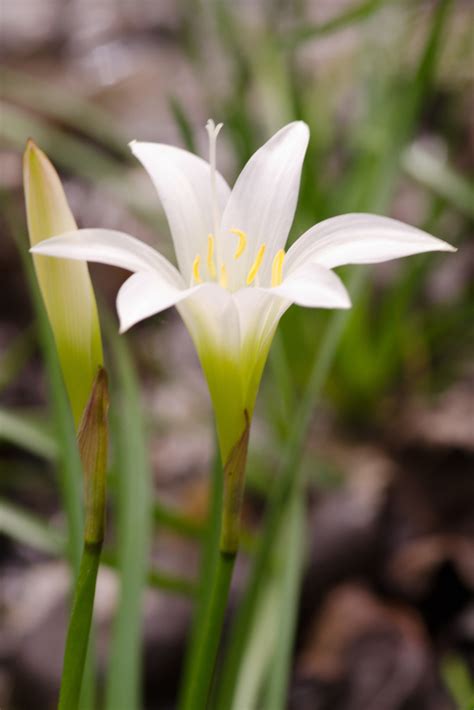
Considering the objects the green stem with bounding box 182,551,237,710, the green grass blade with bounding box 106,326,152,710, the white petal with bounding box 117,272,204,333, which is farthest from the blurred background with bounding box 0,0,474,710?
the white petal with bounding box 117,272,204,333

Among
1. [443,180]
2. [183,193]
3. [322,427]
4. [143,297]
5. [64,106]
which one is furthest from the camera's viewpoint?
[64,106]

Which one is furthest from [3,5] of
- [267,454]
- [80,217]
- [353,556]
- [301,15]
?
[353,556]

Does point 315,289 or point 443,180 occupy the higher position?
point 443,180

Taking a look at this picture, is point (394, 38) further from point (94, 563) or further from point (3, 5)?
point (3, 5)

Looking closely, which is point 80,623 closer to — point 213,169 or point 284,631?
point 213,169

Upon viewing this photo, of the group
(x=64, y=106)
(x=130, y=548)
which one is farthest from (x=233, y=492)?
(x=64, y=106)

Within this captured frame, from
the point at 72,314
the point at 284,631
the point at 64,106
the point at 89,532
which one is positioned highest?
the point at 64,106

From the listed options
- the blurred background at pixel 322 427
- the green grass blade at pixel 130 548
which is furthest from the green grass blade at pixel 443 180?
the green grass blade at pixel 130 548

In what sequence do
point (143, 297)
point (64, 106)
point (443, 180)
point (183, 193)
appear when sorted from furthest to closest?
point (64, 106) → point (443, 180) → point (183, 193) → point (143, 297)
